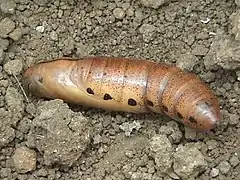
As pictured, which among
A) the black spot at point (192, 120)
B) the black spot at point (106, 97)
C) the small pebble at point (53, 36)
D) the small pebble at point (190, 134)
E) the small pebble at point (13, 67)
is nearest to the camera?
the black spot at point (192, 120)

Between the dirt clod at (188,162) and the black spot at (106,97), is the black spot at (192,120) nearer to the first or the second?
the dirt clod at (188,162)

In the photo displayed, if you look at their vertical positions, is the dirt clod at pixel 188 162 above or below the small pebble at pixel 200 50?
below

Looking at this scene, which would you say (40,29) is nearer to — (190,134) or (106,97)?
(106,97)

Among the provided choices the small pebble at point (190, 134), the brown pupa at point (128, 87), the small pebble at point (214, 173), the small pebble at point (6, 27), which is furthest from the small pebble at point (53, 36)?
the small pebble at point (214, 173)

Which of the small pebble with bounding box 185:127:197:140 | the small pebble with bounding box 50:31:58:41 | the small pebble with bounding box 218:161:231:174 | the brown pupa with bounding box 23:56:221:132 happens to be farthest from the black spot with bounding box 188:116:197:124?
the small pebble with bounding box 50:31:58:41

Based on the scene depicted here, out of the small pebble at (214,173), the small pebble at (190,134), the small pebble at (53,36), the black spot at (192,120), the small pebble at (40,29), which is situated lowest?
the small pebble at (214,173)

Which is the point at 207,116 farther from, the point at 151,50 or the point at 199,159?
the point at 151,50

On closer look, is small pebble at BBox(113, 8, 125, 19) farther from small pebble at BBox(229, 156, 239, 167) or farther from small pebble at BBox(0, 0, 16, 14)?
small pebble at BBox(229, 156, 239, 167)

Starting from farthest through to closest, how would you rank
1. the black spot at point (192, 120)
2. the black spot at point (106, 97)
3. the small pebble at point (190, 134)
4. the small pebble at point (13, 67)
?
1. the small pebble at point (13, 67)
2. the black spot at point (106, 97)
3. the small pebble at point (190, 134)
4. the black spot at point (192, 120)
